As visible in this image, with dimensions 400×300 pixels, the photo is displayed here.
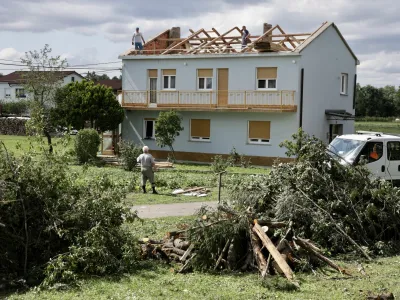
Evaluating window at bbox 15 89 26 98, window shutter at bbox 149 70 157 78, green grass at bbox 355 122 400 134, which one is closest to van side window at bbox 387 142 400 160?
window shutter at bbox 149 70 157 78

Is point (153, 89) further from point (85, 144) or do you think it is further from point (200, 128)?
point (85, 144)

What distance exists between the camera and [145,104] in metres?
37.0

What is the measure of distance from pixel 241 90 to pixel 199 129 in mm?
3839

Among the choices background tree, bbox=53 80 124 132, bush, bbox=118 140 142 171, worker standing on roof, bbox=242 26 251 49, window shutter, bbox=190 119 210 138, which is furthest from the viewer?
window shutter, bbox=190 119 210 138

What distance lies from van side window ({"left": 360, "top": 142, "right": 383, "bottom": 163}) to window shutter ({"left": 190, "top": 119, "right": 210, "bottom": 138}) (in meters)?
17.7

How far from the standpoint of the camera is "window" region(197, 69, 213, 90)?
116 ft

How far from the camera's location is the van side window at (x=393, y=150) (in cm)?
1897

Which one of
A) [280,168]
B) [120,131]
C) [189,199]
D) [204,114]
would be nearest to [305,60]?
[204,114]

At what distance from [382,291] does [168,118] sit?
25.7 meters

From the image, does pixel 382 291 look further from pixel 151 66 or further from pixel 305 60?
pixel 151 66

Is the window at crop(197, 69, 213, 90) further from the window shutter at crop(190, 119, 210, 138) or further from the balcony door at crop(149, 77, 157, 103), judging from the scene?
the balcony door at crop(149, 77, 157, 103)

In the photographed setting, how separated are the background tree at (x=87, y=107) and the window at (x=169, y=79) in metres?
3.48

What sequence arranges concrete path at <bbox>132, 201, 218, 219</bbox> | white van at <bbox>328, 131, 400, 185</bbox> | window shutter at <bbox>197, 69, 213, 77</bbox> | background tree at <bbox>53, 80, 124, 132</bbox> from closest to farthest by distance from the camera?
concrete path at <bbox>132, 201, 218, 219</bbox>, white van at <bbox>328, 131, 400, 185</bbox>, background tree at <bbox>53, 80, 124, 132</bbox>, window shutter at <bbox>197, 69, 213, 77</bbox>

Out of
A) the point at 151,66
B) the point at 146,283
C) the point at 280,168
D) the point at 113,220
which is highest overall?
the point at 151,66
